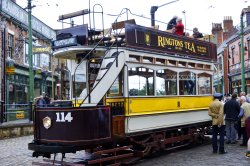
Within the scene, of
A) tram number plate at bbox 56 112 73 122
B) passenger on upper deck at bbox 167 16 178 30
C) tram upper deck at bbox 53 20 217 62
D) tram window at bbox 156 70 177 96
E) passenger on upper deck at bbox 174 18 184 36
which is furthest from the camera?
passenger on upper deck at bbox 167 16 178 30

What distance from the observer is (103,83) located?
29.1ft

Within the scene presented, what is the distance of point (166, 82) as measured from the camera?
1118cm

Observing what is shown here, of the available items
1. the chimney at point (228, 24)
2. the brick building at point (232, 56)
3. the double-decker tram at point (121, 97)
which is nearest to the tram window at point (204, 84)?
the double-decker tram at point (121, 97)

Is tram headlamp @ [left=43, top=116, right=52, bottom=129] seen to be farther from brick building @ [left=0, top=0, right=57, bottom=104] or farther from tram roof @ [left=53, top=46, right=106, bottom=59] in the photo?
brick building @ [left=0, top=0, right=57, bottom=104]

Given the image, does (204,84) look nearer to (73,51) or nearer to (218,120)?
(218,120)

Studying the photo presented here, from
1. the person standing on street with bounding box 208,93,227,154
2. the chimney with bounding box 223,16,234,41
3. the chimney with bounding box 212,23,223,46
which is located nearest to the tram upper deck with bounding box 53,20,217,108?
the person standing on street with bounding box 208,93,227,154

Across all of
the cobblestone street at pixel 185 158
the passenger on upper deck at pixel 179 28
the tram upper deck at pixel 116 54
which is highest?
the passenger on upper deck at pixel 179 28

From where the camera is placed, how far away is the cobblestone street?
9.77 meters

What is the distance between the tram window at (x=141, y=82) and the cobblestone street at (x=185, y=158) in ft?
6.11

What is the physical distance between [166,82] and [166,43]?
1.17m

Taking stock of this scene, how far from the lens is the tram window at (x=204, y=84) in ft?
42.3

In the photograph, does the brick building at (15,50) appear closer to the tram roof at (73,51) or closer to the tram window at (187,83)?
the tram window at (187,83)

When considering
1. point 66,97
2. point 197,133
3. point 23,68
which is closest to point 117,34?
point 66,97

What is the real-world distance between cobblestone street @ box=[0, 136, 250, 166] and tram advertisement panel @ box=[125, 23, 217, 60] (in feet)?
9.96
